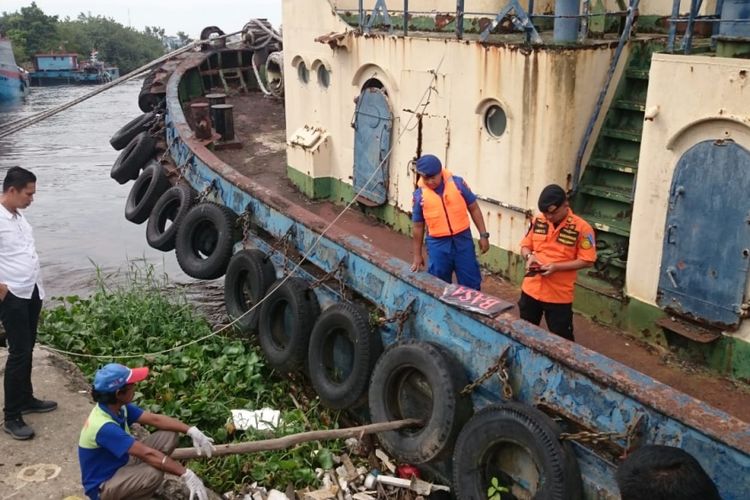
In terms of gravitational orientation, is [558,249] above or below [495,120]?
below

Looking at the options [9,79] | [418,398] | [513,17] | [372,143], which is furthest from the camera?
[9,79]

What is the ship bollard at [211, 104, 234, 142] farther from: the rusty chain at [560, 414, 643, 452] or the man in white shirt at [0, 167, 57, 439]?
the rusty chain at [560, 414, 643, 452]

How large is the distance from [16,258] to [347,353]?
2.43 meters

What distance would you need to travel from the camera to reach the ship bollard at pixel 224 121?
10250mm

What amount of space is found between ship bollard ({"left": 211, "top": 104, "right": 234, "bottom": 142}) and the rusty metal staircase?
20.5 ft

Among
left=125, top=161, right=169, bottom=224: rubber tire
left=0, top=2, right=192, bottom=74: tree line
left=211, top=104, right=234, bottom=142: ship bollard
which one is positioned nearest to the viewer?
left=125, top=161, right=169, bottom=224: rubber tire

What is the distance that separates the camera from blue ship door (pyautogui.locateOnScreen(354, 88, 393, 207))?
7023mm

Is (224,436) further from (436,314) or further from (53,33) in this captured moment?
(53,33)

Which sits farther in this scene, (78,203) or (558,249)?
(78,203)

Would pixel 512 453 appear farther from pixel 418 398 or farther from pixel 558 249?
pixel 558 249

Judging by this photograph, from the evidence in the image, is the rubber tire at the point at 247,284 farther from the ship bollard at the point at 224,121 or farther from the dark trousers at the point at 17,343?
the ship bollard at the point at 224,121

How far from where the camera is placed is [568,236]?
13.9 ft

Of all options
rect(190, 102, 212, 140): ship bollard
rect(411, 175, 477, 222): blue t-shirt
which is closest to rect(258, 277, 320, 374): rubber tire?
rect(411, 175, 477, 222): blue t-shirt

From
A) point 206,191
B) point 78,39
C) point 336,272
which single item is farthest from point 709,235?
point 78,39
